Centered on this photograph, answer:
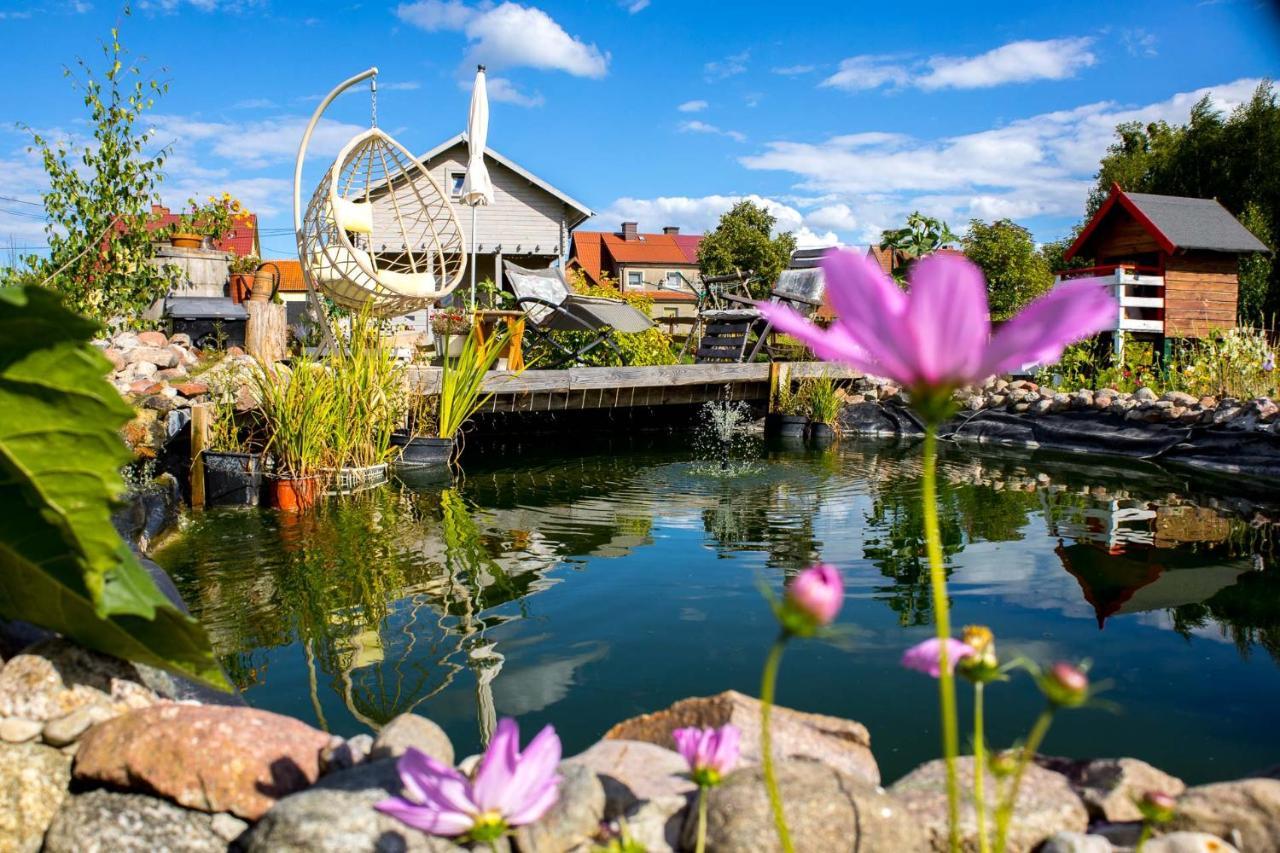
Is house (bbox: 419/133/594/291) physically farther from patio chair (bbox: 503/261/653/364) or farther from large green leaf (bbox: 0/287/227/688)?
large green leaf (bbox: 0/287/227/688)

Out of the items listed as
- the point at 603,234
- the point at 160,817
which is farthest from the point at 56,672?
the point at 603,234

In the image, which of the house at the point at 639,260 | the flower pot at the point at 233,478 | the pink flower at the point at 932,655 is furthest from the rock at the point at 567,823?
the house at the point at 639,260

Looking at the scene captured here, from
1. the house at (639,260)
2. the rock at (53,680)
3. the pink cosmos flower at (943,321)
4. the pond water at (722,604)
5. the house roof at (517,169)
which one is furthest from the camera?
the house at (639,260)

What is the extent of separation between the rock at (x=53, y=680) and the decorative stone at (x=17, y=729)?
12 millimetres

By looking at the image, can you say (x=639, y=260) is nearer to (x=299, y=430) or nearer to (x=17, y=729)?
(x=299, y=430)

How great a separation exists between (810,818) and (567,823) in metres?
0.38

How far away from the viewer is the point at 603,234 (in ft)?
143

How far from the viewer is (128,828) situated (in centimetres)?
165

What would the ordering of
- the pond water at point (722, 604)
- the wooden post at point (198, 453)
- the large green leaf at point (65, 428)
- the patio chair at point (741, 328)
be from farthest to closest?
the patio chair at point (741, 328), the wooden post at point (198, 453), the pond water at point (722, 604), the large green leaf at point (65, 428)

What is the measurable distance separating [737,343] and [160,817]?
1045cm

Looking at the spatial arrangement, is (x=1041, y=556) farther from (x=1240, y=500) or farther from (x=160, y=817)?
(x=160, y=817)

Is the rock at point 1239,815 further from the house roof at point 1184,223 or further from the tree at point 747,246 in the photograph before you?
the tree at point 747,246

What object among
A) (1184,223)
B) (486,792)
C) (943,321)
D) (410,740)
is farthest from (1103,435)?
(943,321)

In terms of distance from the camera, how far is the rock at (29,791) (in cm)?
165
